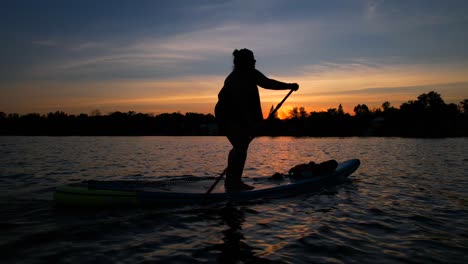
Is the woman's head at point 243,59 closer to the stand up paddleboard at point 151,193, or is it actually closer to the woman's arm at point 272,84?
the woman's arm at point 272,84

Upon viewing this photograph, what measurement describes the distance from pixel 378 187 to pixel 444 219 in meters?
3.71

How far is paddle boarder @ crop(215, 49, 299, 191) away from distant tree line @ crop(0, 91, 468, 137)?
93.6m

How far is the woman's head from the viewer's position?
6.98 m

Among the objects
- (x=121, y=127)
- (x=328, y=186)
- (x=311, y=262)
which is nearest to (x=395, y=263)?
(x=311, y=262)

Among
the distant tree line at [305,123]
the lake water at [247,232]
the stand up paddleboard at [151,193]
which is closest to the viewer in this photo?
the lake water at [247,232]

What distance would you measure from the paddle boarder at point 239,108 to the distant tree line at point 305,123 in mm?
93563

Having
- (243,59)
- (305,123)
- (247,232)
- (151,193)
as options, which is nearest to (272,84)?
(243,59)

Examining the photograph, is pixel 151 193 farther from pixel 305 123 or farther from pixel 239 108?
pixel 305 123

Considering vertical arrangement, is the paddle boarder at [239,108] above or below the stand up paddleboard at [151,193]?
above

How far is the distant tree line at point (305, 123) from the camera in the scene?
111 meters

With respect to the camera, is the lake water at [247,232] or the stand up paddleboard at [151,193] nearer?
the lake water at [247,232]

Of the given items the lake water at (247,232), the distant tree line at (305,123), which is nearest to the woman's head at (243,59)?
the lake water at (247,232)

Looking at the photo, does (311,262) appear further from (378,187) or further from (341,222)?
(378,187)

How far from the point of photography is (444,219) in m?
5.71
